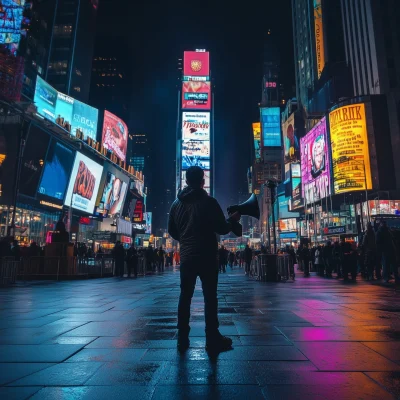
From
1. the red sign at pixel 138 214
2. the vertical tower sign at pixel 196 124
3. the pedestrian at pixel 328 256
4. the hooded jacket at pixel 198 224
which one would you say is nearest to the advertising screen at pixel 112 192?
the red sign at pixel 138 214

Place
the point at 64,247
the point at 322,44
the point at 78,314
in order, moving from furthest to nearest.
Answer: the point at 322,44 → the point at 64,247 → the point at 78,314

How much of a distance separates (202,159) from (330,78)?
31.9 m

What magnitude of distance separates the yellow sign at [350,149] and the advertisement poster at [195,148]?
115ft

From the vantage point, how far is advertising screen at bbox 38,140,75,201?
133 ft

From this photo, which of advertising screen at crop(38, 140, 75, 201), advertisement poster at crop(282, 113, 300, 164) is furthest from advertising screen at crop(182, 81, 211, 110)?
advertising screen at crop(38, 140, 75, 201)

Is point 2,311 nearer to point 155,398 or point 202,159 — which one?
point 155,398

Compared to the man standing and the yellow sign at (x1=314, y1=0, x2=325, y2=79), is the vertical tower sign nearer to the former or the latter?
the yellow sign at (x1=314, y1=0, x2=325, y2=79)

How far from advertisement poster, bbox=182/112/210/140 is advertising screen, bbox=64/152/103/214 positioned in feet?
103

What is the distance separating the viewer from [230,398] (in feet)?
6.80

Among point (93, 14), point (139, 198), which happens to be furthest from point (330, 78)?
point (93, 14)

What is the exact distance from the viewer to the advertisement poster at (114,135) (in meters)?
60.4

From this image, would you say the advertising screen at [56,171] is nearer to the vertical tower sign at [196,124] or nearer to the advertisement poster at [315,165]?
the vertical tower sign at [196,124]

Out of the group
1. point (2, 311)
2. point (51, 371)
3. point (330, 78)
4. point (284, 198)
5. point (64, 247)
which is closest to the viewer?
point (51, 371)

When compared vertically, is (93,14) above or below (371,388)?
above
